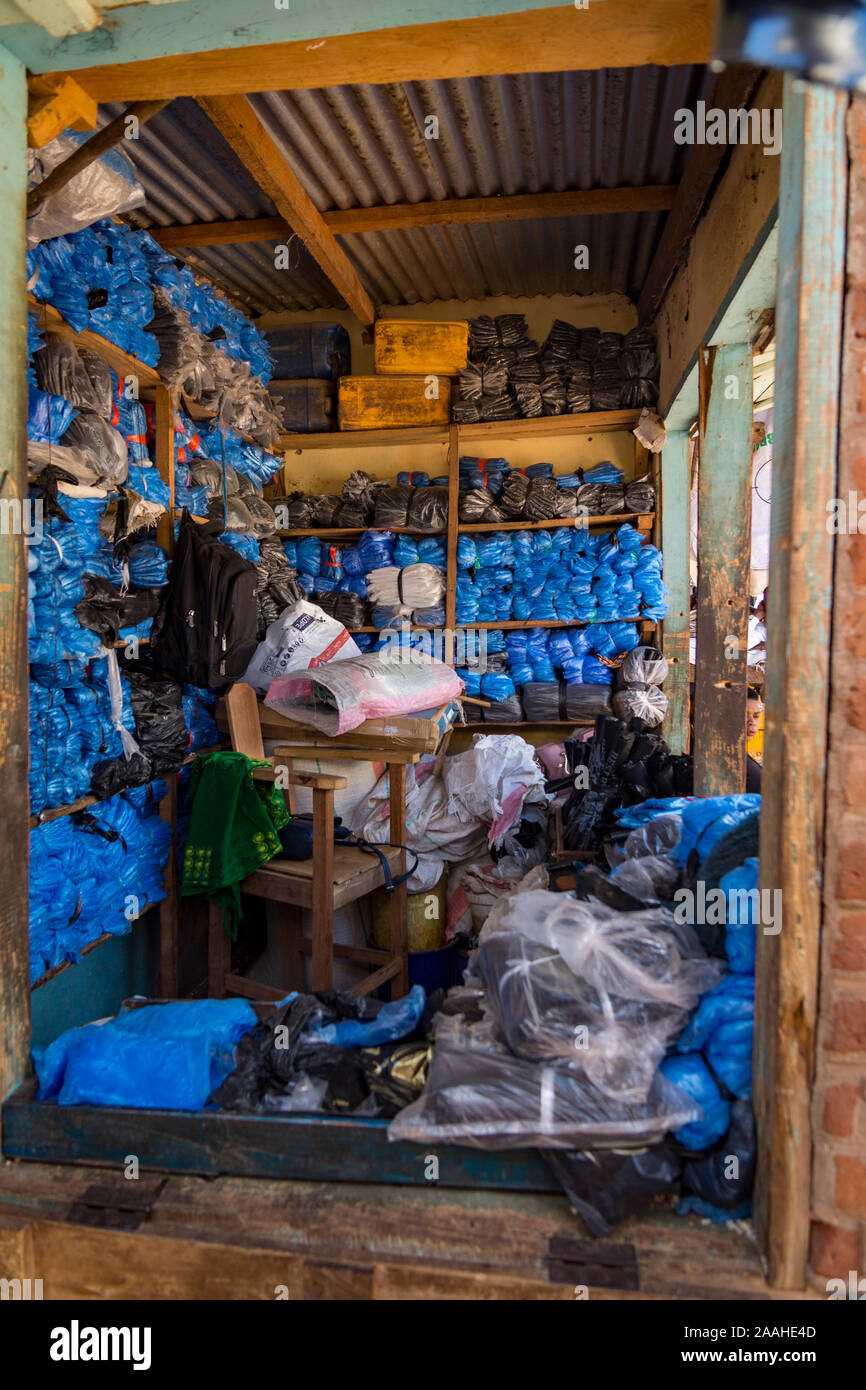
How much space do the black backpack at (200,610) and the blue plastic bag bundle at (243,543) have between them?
0.63m

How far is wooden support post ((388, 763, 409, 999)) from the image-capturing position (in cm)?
415

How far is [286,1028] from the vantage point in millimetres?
1988

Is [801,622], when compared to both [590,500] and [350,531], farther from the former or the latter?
[350,531]

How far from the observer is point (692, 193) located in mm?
3822

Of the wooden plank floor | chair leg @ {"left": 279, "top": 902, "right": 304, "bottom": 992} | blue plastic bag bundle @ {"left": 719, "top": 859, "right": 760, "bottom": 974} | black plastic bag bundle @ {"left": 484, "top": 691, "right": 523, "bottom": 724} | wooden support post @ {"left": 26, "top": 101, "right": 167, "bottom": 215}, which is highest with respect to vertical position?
wooden support post @ {"left": 26, "top": 101, "right": 167, "bottom": 215}

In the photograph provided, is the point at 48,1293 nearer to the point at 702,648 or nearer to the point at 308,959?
the point at 308,959

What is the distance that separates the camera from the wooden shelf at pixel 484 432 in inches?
231

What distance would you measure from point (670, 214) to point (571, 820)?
3.62 m

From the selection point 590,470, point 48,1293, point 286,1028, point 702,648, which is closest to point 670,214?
point 590,470

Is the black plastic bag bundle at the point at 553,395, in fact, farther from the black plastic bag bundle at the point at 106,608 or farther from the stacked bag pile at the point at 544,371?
the black plastic bag bundle at the point at 106,608

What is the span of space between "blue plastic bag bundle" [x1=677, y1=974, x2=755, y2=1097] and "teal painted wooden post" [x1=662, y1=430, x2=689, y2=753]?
4238mm

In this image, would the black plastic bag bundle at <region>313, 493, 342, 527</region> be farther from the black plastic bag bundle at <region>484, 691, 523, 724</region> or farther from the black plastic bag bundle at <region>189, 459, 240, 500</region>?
the black plastic bag bundle at <region>484, 691, 523, 724</region>

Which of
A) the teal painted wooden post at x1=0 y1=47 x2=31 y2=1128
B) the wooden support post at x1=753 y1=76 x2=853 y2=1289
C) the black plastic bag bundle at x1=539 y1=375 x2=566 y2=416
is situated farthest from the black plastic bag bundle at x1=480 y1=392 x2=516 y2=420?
the wooden support post at x1=753 y1=76 x2=853 y2=1289

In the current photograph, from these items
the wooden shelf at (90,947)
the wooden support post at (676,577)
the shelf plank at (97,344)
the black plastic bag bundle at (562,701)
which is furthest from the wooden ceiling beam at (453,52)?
the black plastic bag bundle at (562,701)
